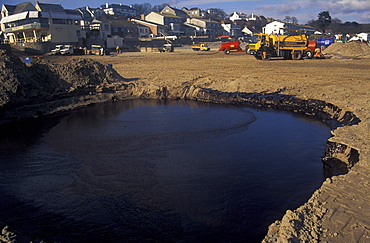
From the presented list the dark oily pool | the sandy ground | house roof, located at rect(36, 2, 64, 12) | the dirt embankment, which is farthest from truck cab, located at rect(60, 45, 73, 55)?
the dark oily pool

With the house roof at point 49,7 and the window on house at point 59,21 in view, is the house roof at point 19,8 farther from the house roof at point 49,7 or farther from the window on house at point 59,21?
the window on house at point 59,21

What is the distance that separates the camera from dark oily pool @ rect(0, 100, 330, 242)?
15.7 ft

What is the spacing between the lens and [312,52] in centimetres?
2581

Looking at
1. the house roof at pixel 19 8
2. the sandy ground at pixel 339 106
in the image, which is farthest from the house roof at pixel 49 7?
the sandy ground at pixel 339 106

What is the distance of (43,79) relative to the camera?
13.3 metres

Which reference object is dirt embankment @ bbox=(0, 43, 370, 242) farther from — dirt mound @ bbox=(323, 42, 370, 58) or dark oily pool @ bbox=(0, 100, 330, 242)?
dirt mound @ bbox=(323, 42, 370, 58)

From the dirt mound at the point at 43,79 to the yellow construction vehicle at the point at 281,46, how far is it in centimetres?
1418

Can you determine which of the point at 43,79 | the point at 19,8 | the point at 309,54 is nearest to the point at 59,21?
the point at 19,8

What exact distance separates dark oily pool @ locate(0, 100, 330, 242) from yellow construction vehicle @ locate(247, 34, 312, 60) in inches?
640

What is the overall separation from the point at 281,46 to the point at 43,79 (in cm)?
1930

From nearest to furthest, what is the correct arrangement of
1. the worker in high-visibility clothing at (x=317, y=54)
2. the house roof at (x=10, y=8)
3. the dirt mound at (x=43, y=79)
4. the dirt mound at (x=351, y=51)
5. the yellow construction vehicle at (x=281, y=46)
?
the dirt mound at (x=43, y=79), the yellow construction vehicle at (x=281, y=46), the worker in high-visibility clothing at (x=317, y=54), the dirt mound at (x=351, y=51), the house roof at (x=10, y=8)

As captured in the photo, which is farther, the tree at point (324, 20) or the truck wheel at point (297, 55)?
the tree at point (324, 20)

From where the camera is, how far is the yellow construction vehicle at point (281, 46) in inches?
997

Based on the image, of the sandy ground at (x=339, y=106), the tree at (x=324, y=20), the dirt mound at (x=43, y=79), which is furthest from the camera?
the tree at (x=324, y=20)
